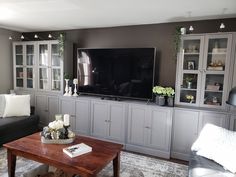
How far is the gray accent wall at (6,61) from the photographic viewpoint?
171 inches

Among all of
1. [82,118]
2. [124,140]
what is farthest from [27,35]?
[124,140]

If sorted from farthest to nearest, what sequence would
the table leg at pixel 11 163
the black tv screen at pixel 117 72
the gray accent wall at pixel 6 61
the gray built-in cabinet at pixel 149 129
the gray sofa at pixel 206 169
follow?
the gray accent wall at pixel 6 61 → the black tv screen at pixel 117 72 → the gray built-in cabinet at pixel 149 129 → the table leg at pixel 11 163 → the gray sofa at pixel 206 169

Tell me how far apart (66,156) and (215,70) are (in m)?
2.45

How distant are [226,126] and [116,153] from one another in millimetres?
1769

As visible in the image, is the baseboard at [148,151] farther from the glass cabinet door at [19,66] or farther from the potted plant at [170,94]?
the glass cabinet door at [19,66]

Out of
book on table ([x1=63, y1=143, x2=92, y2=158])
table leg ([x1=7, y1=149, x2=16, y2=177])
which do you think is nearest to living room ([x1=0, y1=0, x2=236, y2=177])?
book on table ([x1=63, y1=143, x2=92, y2=158])

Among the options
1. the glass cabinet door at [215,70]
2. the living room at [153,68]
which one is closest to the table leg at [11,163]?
the living room at [153,68]

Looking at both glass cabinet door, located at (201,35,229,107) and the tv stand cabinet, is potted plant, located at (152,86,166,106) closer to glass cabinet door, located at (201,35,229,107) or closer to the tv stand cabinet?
the tv stand cabinet

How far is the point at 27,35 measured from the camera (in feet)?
15.8

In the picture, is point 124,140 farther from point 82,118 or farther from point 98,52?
point 98,52

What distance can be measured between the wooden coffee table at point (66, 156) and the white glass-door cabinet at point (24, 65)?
7.29 ft

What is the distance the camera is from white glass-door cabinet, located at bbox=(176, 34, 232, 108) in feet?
9.65

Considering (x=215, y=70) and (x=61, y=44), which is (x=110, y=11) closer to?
(x=61, y=44)

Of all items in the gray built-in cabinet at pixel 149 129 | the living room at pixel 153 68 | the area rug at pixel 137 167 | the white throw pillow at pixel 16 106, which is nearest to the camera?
the area rug at pixel 137 167
